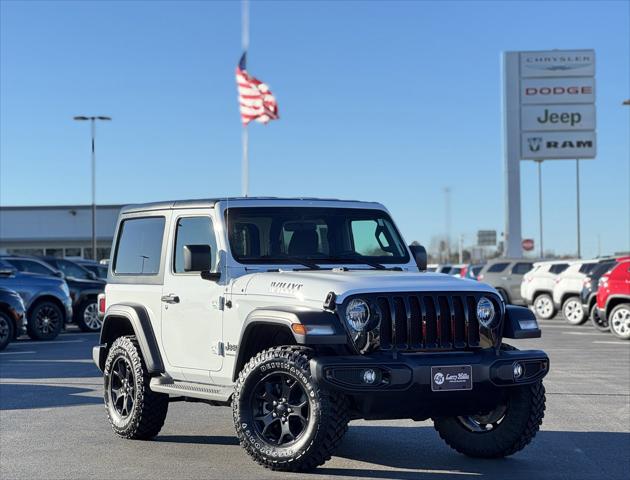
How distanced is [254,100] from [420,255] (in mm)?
37316

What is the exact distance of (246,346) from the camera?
8039mm

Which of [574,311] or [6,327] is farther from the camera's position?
[574,311]

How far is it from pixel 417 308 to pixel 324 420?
1.03m

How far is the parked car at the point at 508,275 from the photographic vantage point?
3612 centimetres

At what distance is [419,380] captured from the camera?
23.8ft

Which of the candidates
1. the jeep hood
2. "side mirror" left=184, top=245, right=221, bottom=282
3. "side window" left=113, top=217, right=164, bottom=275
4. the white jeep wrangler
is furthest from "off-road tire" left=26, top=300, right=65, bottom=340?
the jeep hood

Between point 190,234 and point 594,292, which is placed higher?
point 190,234

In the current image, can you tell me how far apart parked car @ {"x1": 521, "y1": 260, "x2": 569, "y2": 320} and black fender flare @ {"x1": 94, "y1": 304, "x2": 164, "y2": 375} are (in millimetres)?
22469

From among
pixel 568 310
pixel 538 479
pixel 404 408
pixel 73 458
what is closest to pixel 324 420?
pixel 404 408

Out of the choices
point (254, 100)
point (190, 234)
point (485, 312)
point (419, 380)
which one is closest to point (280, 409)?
point (419, 380)

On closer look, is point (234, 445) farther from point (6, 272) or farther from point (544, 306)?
point (544, 306)

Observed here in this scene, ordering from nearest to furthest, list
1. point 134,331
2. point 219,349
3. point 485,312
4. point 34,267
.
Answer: point 485,312, point 219,349, point 134,331, point 34,267

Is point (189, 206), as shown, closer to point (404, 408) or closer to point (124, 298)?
point (124, 298)

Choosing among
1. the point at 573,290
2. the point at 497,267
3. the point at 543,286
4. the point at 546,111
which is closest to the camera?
the point at 573,290
